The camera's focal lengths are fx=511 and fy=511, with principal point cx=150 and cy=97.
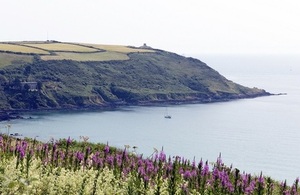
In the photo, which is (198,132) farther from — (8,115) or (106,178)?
(106,178)

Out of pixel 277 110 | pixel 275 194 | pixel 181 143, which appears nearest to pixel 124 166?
pixel 275 194

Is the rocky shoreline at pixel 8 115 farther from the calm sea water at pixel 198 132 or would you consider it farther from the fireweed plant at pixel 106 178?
the fireweed plant at pixel 106 178

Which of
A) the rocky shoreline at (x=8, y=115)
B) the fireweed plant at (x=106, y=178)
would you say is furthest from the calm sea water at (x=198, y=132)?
the fireweed plant at (x=106, y=178)

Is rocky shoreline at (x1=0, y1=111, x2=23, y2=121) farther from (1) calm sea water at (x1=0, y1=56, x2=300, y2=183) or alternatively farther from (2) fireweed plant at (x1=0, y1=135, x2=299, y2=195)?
(2) fireweed plant at (x1=0, y1=135, x2=299, y2=195)

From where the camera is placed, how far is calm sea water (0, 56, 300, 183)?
115312 millimetres

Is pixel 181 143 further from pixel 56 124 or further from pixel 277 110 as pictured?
pixel 277 110

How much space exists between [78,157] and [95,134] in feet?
391

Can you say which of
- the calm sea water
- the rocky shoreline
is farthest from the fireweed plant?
the rocky shoreline

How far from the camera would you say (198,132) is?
511 feet

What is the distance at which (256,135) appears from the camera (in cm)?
14950

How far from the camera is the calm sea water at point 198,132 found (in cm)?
11531

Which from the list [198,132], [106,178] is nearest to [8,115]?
[198,132]

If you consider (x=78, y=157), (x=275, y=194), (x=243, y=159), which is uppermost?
(x=78, y=157)

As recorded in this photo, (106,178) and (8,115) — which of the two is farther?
(8,115)
